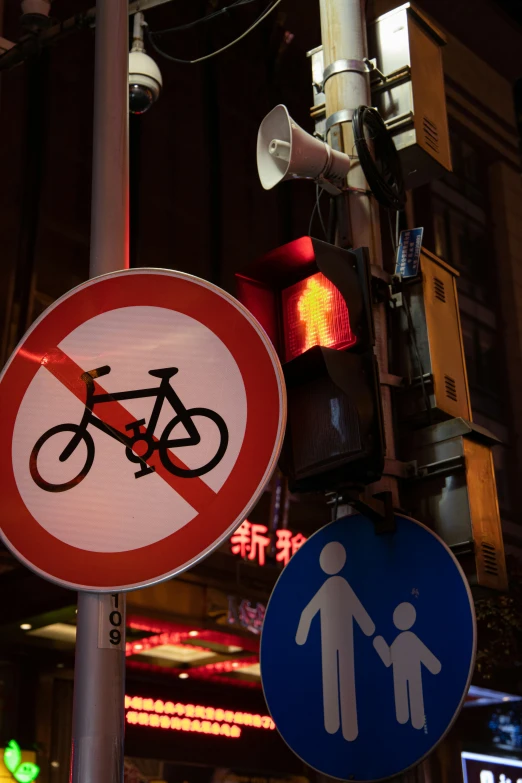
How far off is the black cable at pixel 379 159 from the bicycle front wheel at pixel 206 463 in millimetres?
2407

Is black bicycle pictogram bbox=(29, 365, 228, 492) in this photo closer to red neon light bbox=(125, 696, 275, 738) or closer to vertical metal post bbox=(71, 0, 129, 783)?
vertical metal post bbox=(71, 0, 129, 783)

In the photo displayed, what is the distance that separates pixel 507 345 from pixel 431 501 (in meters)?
16.2

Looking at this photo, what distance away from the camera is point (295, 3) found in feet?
49.8

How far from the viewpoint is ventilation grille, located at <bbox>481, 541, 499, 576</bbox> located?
12.6 feet

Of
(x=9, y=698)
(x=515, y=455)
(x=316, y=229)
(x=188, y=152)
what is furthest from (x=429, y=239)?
(x=9, y=698)

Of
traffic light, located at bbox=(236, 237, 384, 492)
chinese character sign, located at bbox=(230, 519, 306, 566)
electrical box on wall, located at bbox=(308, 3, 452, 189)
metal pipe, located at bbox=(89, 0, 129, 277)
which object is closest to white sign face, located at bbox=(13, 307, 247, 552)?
metal pipe, located at bbox=(89, 0, 129, 277)

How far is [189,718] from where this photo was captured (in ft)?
42.4

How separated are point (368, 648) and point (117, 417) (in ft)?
5.63

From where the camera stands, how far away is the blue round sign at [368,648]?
3.43 meters

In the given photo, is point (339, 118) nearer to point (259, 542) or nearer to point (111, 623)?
point (111, 623)

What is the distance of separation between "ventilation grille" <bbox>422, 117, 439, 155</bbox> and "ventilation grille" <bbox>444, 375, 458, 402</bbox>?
3.92 feet

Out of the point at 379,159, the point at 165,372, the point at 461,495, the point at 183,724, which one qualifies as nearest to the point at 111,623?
the point at 165,372

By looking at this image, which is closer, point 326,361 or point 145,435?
point 145,435

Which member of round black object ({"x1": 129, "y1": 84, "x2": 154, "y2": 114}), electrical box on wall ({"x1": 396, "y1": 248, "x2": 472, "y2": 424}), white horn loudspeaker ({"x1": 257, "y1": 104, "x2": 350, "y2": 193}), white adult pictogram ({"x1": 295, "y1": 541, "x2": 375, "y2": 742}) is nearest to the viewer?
white adult pictogram ({"x1": 295, "y1": 541, "x2": 375, "y2": 742})
